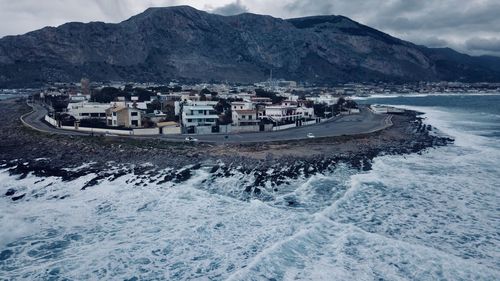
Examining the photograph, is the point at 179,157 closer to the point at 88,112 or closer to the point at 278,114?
the point at 278,114

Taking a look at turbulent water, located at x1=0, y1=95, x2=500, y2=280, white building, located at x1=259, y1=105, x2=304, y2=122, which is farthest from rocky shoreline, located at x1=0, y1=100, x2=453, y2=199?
white building, located at x1=259, y1=105, x2=304, y2=122

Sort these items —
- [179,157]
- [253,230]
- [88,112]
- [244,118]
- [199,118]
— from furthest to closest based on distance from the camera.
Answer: [88,112], [244,118], [199,118], [179,157], [253,230]

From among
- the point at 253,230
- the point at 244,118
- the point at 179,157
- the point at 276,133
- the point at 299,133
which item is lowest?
the point at 253,230

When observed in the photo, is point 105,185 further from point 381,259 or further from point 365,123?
point 365,123

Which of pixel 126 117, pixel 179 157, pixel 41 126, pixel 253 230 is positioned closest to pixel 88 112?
pixel 41 126

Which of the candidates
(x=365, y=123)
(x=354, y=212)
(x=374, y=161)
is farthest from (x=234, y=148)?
(x=365, y=123)
